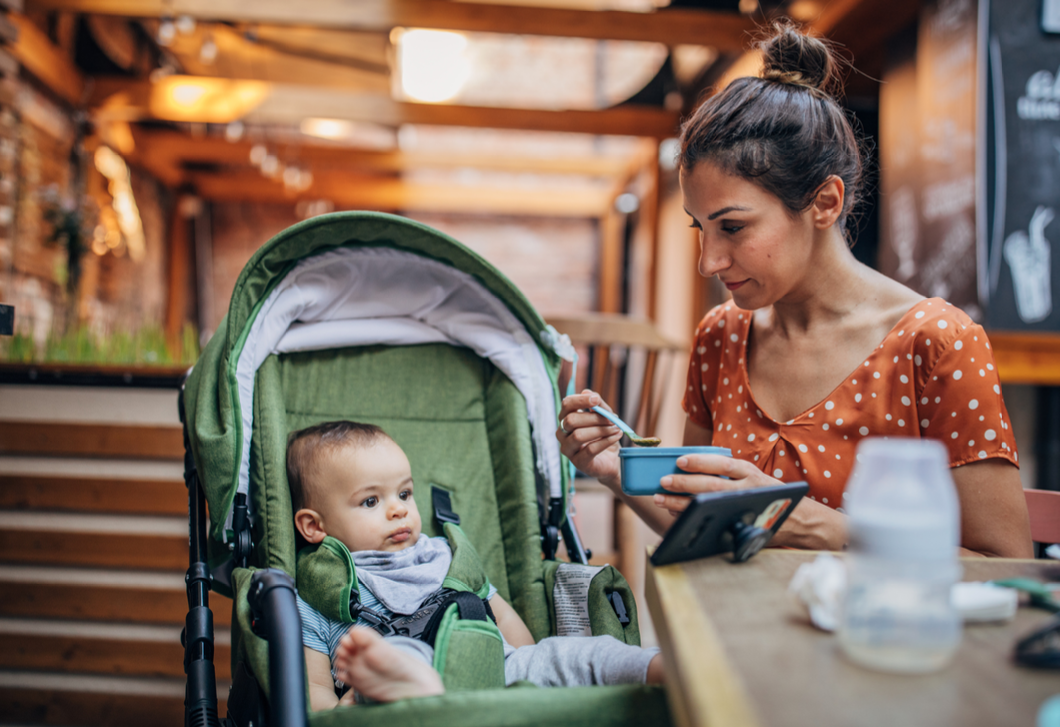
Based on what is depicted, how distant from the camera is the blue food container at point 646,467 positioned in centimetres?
95

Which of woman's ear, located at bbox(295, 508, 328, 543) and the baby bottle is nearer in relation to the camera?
the baby bottle

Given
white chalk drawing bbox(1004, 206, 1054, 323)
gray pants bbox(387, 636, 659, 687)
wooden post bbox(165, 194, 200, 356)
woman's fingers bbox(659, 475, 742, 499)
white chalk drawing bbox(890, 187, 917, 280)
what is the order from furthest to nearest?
wooden post bbox(165, 194, 200, 356)
white chalk drawing bbox(890, 187, 917, 280)
white chalk drawing bbox(1004, 206, 1054, 323)
gray pants bbox(387, 636, 659, 687)
woman's fingers bbox(659, 475, 742, 499)

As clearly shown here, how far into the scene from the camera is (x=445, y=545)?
1520mm

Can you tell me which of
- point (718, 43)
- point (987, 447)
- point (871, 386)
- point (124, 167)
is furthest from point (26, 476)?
point (124, 167)

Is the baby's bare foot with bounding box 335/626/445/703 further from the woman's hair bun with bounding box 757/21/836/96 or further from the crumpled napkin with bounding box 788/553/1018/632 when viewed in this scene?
the woman's hair bun with bounding box 757/21/836/96

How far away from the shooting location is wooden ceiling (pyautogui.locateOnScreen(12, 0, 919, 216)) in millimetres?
4371

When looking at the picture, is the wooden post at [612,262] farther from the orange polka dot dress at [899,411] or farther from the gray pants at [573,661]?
the gray pants at [573,661]

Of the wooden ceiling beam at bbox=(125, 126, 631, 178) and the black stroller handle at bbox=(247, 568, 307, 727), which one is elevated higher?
the wooden ceiling beam at bbox=(125, 126, 631, 178)

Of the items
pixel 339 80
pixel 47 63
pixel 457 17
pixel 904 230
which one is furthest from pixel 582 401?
pixel 339 80

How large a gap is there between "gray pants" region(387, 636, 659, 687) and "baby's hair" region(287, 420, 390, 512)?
446 mm

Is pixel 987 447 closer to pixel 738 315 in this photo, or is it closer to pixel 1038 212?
pixel 738 315

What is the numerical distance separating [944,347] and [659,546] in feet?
2.24

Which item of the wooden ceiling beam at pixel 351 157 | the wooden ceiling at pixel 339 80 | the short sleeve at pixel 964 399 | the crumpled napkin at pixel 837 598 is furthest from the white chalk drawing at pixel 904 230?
the wooden ceiling beam at pixel 351 157

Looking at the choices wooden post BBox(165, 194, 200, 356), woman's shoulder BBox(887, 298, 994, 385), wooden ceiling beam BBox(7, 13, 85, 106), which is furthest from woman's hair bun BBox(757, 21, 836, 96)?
wooden post BBox(165, 194, 200, 356)
